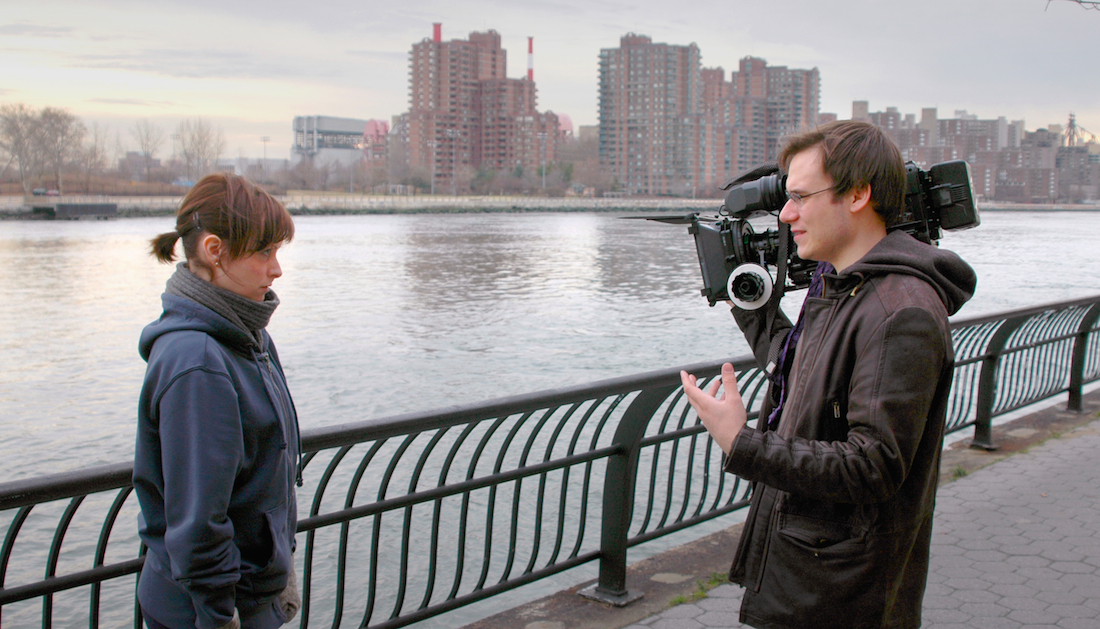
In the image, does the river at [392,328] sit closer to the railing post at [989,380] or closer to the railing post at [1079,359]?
the railing post at [1079,359]

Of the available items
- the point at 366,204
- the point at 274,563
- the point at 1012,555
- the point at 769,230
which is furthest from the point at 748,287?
the point at 366,204

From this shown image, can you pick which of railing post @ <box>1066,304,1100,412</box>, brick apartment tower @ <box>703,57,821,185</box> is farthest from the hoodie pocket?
brick apartment tower @ <box>703,57,821,185</box>

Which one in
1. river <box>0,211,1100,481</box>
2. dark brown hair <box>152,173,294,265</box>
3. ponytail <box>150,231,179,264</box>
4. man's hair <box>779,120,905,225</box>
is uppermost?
man's hair <box>779,120,905,225</box>

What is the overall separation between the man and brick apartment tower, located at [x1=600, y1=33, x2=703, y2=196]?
6934 inches

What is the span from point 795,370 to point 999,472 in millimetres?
5028

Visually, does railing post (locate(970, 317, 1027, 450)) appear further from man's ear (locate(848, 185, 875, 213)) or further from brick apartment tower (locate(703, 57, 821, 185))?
brick apartment tower (locate(703, 57, 821, 185))

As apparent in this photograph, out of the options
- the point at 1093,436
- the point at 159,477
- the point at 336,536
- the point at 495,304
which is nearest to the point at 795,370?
the point at 159,477

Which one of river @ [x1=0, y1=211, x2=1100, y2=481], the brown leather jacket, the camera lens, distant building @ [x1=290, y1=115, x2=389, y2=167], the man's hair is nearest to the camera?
the brown leather jacket

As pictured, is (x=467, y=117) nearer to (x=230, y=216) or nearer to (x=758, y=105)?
(x=758, y=105)

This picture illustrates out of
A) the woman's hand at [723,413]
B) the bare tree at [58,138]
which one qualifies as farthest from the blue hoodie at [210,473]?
the bare tree at [58,138]

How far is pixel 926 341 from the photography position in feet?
5.83

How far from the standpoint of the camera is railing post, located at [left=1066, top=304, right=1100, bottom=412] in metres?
7.84

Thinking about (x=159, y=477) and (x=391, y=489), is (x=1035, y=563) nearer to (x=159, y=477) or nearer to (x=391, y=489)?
(x=159, y=477)

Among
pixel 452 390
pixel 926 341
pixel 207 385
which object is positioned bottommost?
pixel 452 390
